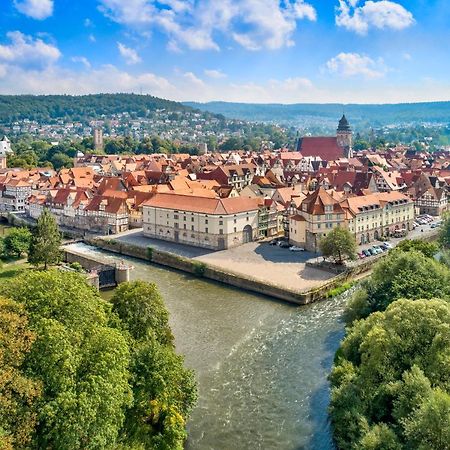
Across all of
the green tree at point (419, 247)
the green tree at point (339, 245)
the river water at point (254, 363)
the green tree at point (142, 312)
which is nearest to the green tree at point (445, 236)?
the green tree at point (419, 247)

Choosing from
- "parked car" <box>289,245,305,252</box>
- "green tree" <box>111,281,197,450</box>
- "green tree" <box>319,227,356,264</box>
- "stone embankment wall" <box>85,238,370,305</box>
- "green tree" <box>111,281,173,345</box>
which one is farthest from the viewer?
"parked car" <box>289,245,305,252</box>

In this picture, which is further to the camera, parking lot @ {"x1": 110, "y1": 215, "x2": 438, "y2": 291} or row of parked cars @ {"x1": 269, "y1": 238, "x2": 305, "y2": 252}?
row of parked cars @ {"x1": 269, "y1": 238, "x2": 305, "y2": 252}

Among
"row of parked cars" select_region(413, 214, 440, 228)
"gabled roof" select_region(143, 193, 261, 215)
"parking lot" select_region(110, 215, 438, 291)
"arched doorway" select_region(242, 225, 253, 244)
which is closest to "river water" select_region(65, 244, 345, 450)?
"parking lot" select_region(110, 215, 438, 291)

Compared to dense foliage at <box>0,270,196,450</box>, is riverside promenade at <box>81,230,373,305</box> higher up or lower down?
lower down

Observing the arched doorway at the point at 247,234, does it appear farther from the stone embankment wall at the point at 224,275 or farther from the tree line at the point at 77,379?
the tree line at the point at 77,379

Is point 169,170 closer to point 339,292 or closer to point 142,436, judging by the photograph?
point 339,292

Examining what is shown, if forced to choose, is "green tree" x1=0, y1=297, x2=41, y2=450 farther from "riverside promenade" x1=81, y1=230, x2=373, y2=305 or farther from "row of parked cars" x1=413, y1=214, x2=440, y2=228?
"row of parked cars" x1=413, y1=214, x2=440, y2=228

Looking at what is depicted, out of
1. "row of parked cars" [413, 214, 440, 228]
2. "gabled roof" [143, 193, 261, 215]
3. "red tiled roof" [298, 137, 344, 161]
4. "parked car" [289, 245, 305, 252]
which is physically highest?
"red tiled roof" [298, 137, 344, 161]
